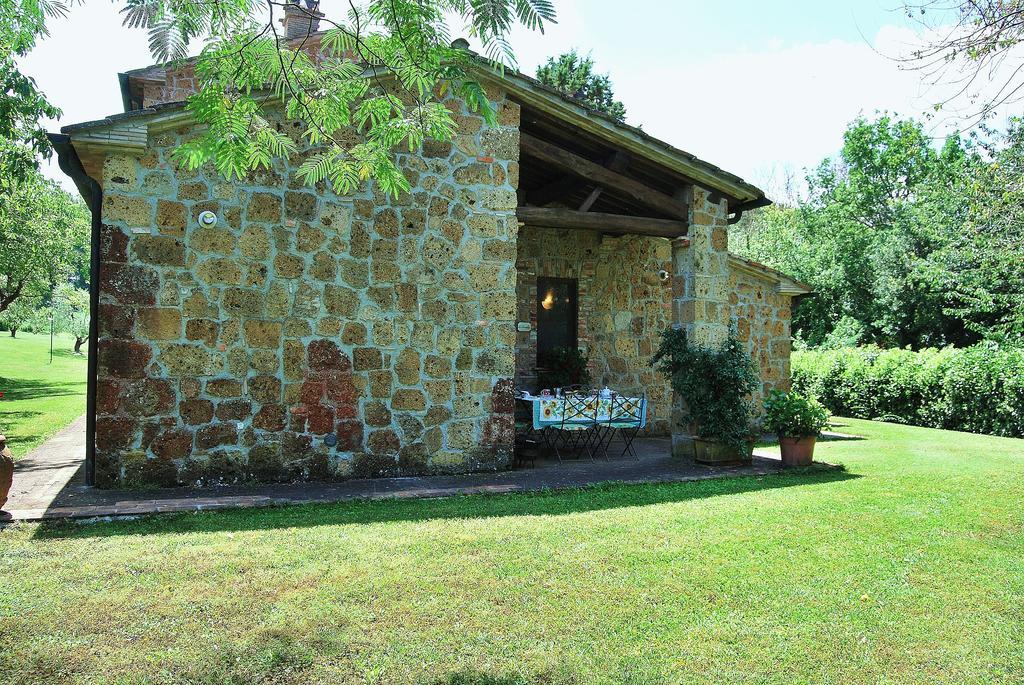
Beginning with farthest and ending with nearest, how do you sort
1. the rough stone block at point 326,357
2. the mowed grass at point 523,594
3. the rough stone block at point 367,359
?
the rough stone block at point 367,359, the rough stone block at point 326,357, the mowed grass at point 523,594

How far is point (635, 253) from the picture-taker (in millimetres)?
11570

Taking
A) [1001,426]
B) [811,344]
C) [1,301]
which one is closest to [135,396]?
[1001,426]

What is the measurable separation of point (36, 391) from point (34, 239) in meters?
4.64

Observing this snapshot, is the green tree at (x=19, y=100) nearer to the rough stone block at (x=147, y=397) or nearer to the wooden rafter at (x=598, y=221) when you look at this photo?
the rough stone block at (x=147, y=397)

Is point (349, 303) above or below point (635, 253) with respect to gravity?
below

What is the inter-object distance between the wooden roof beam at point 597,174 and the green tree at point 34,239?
42.6 ft

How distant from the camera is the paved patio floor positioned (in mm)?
5719

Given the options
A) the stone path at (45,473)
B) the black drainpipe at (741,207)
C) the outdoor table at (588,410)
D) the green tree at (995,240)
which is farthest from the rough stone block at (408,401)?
the green tree at (995,240)

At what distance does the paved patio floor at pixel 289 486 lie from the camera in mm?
5719

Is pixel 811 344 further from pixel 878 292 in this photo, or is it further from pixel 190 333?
pixel 190 333

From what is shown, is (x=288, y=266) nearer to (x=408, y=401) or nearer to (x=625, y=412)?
(x=408, y=401)

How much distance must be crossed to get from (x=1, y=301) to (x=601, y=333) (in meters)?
17.9

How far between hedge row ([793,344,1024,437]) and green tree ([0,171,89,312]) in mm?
18933

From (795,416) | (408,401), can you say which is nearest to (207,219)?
(408,401)
